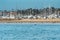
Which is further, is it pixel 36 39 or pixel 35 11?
pixel 35 11

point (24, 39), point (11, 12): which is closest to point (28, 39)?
point (24, 39)

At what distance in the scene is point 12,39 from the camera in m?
33.9

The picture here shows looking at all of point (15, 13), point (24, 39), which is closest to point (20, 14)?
point (15, 13)

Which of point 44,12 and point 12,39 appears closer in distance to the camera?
point 12,39

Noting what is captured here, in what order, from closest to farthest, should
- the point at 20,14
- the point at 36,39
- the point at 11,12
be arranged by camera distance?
the point at 36,39
the point at 20,14
the point at 11,12

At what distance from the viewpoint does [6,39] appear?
34.2 meters

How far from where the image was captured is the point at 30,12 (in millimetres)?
164375

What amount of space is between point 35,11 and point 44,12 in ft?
31.9

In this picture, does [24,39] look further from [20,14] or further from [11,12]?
[11,12]

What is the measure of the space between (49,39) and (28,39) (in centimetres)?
240

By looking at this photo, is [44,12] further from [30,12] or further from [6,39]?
[6,39]

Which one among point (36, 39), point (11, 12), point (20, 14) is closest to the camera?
point (36, 39)

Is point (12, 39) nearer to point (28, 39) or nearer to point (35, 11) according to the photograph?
point (28, 39)

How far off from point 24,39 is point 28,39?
1.67ft
